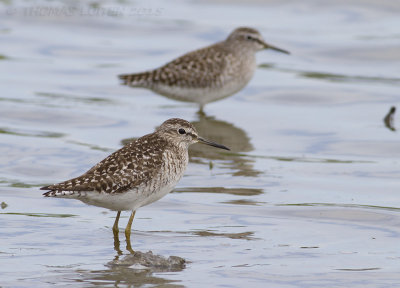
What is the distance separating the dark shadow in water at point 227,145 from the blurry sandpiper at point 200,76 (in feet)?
1.81

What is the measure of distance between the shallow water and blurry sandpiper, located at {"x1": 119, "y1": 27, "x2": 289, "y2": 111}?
1.64ft

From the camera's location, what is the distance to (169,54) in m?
21.9

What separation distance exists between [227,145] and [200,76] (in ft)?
A: 7.51

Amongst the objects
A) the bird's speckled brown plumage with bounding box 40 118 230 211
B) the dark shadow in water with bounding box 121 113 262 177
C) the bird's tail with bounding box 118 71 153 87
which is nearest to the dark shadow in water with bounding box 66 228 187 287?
the bird's speckled brown plumage with bounding box 40 118 230 211

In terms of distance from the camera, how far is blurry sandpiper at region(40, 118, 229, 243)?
9500 mm

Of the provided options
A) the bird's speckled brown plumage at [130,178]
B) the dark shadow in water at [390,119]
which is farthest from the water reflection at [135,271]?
the dark shadow in water at [390,119]

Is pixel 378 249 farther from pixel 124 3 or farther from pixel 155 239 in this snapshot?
pixel 124 3

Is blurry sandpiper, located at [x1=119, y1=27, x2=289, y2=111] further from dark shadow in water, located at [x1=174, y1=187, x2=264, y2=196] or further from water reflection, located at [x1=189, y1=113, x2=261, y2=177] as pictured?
dark shadow in water, located at [x1=174, y1=187, x2=264, y2=196]

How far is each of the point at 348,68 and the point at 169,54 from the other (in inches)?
170

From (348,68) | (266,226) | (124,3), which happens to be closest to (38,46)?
(124,3)

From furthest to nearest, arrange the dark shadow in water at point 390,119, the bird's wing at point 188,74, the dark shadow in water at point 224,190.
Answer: the bird's wing at point 188,74 < the dark shadow in water at point 390,119 < the dark shadow in water at point 224,190

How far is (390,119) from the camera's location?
1619 centimetres

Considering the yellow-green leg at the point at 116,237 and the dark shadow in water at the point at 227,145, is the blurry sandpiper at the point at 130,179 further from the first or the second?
the dark shadow in water at the point at 227,145

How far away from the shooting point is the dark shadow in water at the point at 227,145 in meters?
13.7
